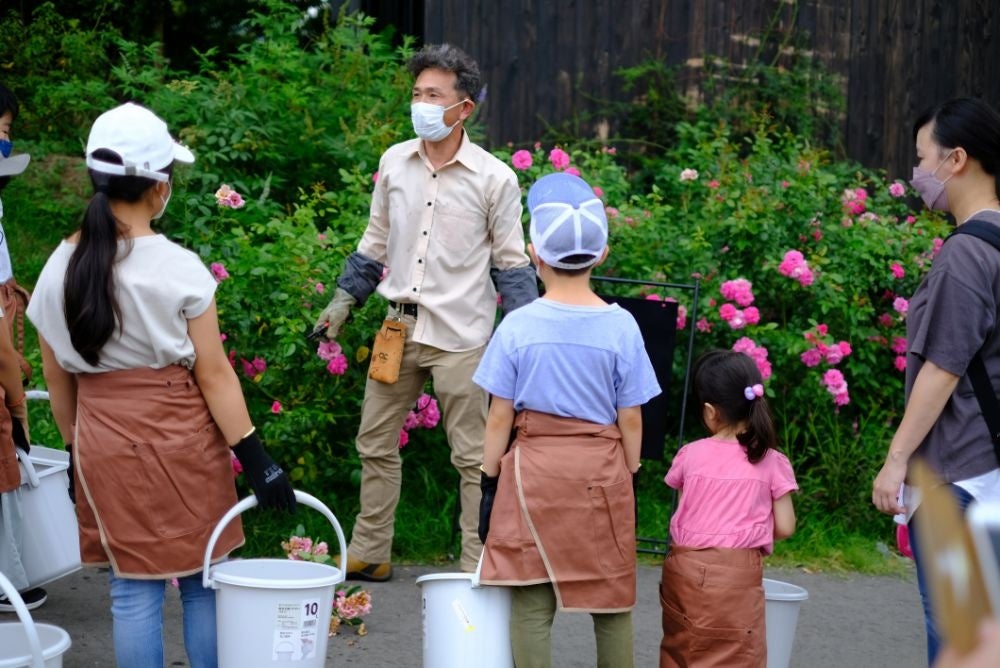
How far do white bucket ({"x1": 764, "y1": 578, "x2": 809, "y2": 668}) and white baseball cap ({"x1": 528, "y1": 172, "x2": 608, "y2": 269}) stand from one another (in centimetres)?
126

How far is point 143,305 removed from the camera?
3125mm

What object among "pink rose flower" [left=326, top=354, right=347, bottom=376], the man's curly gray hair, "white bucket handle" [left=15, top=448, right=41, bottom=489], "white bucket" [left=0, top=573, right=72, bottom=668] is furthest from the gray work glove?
"white bucket" [left=0, top=573, right=72, bottom=668]

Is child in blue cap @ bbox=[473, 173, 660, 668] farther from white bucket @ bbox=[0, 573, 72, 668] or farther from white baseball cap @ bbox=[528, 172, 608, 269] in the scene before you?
white bucket @ bbox=[0, 573, 72, 668]

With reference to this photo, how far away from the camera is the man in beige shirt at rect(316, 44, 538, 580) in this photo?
190 inches

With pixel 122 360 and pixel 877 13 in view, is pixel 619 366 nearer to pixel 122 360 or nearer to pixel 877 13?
pixel 122 360

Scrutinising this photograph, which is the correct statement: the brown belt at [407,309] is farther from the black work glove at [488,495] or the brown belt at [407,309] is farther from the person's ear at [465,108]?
Answer: the black work glove at [488,495]

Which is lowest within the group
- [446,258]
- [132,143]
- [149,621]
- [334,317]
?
[149,621]

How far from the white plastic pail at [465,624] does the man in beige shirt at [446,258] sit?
1.51 metres

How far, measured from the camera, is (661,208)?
255 inches

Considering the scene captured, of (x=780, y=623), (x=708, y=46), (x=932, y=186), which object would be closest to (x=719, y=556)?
(x=780, y=623)

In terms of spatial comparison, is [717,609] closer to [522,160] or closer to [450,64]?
[450,64]

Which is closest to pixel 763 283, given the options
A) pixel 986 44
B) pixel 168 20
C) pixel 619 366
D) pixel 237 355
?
pixel 237 355

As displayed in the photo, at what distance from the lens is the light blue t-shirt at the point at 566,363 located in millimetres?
3398

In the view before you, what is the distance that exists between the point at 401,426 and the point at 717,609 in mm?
1787
